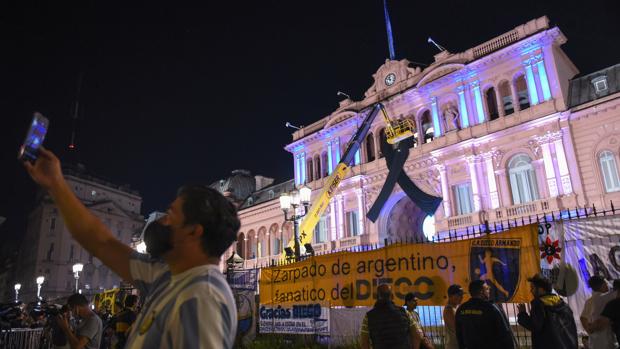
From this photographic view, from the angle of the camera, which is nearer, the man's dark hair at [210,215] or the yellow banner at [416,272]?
the man's dark hair at [210,215]

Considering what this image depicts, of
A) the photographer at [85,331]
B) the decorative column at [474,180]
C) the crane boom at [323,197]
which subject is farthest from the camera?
the crane boom at [323,197]

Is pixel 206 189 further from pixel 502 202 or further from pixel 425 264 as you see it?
pixel 502 202

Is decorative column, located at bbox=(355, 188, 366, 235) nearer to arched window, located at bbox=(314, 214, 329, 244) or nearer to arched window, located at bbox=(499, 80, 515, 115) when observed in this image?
arched window, located at bbox=(314, 214, 329, 244)

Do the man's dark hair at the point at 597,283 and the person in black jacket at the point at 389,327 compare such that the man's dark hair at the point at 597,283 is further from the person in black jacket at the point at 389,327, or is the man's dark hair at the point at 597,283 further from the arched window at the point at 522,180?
the arched window at the point at 522,180

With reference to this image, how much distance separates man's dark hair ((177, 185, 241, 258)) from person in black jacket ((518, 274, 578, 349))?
4.99 m

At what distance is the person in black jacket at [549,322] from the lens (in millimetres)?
5367

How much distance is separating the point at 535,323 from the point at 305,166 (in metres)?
29.6

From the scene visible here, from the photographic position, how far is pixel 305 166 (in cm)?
3484

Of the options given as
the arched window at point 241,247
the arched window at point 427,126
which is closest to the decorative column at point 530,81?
the arched window at point 427,126

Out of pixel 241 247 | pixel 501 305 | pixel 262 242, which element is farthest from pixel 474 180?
pixel 241 247

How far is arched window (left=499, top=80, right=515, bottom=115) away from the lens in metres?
24.7

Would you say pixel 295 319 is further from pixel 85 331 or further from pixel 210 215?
pixel 210 215

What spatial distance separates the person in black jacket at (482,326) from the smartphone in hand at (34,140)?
16.7 feet

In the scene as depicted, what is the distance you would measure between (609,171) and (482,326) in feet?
63.6
